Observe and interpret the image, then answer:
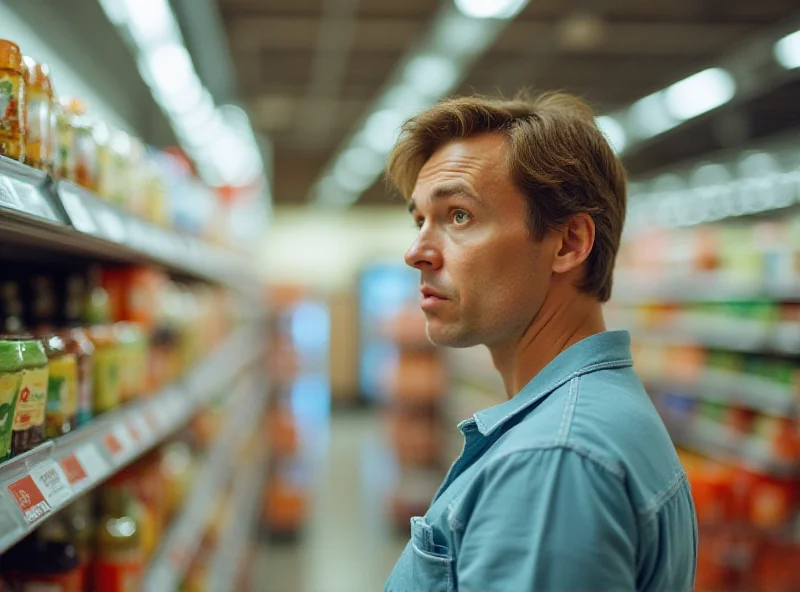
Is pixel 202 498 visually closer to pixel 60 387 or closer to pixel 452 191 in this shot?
pixel 60 387

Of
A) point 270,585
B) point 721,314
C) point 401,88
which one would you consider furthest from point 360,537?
point 401,88

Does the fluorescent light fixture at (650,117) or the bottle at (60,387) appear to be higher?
the fluorescent light fixture at (650,117)

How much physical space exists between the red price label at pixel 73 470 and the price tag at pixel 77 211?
1.45 feet

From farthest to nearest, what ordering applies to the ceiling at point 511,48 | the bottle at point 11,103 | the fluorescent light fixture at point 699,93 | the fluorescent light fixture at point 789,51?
the fluorescent light fixture at point 699,93, the ceiling at point 511,48, the fluorescent light fixture at point 789,51, the bottle at point 11,103

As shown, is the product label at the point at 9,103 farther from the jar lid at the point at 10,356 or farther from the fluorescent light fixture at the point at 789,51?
the fluorescent light fixture at the point at 789,51

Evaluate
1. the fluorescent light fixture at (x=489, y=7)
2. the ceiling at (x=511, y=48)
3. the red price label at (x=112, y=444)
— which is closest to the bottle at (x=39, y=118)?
the red price label at (x=112, y=444)

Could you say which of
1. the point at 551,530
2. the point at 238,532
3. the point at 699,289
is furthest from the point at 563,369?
the point at 699,289

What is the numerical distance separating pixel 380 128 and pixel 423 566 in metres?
9.86

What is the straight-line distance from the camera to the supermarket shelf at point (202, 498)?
2.27 metres

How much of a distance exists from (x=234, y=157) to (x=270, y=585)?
4803mm

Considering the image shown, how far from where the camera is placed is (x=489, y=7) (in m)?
5.84

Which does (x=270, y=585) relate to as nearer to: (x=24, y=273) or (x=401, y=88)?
(x=24, y=273)

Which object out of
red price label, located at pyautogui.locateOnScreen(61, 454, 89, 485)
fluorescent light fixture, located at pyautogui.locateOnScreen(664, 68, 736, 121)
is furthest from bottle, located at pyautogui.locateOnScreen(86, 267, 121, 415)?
fluorescent light fixture, located at pyautogui.locateOnScreen(664, 68, 736, 121)

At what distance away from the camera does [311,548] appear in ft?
21.1
